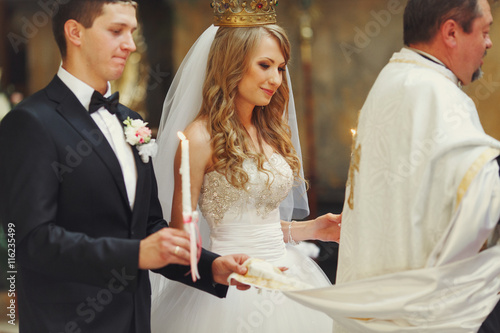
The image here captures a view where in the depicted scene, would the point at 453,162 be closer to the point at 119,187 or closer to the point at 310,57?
the point at 119,187

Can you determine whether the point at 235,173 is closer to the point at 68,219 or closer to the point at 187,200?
the point at 68,219

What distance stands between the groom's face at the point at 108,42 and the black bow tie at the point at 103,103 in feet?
0.19

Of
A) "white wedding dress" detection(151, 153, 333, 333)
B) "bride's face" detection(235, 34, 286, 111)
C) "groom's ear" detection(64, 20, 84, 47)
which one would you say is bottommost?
"white wedding dress" detection(151, 153, 333, 333)

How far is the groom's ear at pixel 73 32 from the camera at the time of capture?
7.56 ft

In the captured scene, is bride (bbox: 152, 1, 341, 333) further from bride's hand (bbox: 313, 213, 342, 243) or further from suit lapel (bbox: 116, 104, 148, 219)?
suit lapel (bbox: 116, 104, 148, 219)

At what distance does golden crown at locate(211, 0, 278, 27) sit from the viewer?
322cm

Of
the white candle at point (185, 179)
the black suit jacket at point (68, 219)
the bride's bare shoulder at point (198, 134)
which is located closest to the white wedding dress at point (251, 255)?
the bride's bare shoulder at point (198, 134)

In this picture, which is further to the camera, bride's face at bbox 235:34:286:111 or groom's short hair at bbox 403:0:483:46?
bride's face at bbox 235:34:286:111

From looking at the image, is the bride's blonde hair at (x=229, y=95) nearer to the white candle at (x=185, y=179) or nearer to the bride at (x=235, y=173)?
the bride at (x=235, y=173)

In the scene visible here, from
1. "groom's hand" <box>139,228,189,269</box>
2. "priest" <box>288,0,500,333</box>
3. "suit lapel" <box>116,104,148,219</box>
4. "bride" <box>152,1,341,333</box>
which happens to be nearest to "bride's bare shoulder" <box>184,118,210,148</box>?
"bride" <box>152,1,341,333</box>

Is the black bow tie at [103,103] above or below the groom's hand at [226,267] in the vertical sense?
above

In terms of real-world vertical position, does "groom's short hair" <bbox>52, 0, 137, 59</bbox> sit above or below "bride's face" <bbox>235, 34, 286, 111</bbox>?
above

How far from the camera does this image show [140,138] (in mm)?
2408

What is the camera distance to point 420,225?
223 centimetres
